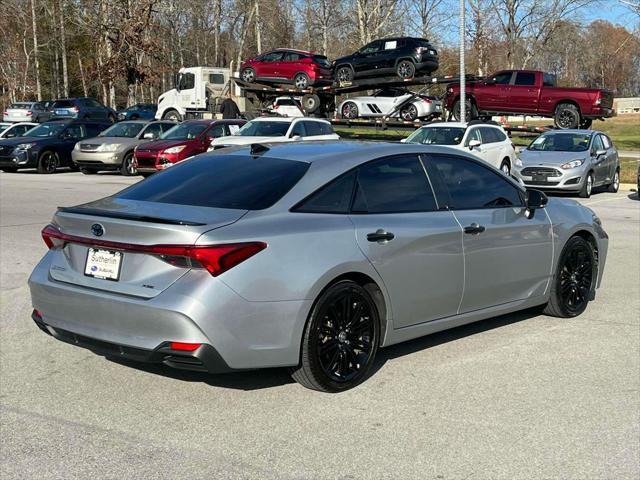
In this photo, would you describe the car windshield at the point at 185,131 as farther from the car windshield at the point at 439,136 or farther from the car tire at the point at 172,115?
the car tire at the point at 172,115

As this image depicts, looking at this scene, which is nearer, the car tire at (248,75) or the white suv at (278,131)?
the white suv at (278,131)

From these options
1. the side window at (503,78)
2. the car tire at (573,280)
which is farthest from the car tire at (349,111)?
the car tire at (573,280)

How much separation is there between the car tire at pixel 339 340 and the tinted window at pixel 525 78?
85.3 feet

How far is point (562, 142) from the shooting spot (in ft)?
65.8

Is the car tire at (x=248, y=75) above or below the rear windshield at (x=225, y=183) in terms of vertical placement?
above

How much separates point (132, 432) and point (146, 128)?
73.9ft

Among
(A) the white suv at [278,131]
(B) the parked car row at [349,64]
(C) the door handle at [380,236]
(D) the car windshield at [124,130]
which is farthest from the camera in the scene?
(B) the parked car row at [349,64]

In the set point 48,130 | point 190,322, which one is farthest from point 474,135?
point 190,322

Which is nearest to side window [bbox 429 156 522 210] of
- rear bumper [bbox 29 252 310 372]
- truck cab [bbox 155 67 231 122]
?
rear bumper [bbox 29 252 310 372]

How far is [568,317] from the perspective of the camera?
6.92 m

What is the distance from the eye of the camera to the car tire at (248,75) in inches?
1372

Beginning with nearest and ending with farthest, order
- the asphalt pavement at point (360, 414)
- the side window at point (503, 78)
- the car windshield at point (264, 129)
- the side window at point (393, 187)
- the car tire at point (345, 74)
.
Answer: the asphalt pavement at point (360, 414) → the side window at point (393, 187) → the car windshield at point (264, 129) → the side window at point (503, 78) → the car tire at point (345, 74)

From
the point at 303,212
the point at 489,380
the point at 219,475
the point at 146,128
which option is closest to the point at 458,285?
the point at 489,380

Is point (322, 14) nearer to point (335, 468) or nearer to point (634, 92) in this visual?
point (335, 468)
